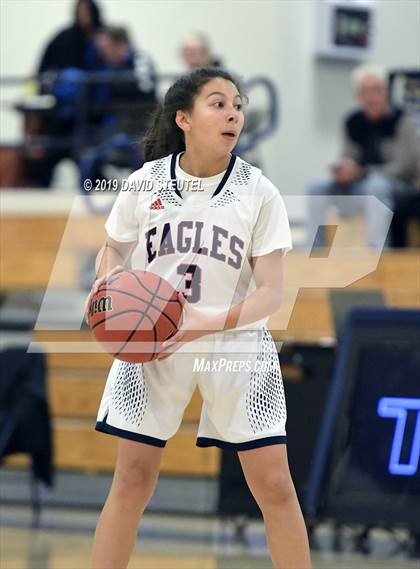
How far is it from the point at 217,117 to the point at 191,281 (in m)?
0.48

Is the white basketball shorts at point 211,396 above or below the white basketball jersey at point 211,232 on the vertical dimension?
below

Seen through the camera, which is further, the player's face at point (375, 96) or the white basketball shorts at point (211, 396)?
the player's face at point (375, 96)

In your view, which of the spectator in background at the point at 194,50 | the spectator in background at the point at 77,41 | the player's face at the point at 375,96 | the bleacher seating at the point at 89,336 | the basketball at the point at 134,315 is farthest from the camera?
the spectator in background at the point at 77,41

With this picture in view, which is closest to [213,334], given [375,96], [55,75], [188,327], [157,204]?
[188,327]

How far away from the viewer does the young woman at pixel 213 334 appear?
3.50 metres

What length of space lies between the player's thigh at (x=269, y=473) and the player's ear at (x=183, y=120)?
97cm

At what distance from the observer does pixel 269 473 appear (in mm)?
3480

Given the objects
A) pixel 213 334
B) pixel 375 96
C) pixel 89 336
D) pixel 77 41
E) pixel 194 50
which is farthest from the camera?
pixel 77 41

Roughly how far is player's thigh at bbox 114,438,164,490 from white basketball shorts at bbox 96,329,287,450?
0.03 meters

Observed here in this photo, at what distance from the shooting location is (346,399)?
5.45 metres

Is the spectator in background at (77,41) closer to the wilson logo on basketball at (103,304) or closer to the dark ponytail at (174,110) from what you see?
the dark ponytail at (174,110)

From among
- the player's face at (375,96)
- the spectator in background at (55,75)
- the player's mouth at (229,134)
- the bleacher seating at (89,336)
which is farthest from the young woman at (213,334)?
the spectator in background at (55,75)

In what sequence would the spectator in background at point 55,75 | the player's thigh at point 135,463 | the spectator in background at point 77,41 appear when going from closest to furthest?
the player's thigh at point 135,463 → the spectator in background at point 55,75 → the spectator in background at point 77,41

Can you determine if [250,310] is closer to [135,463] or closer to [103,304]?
[103,304]
